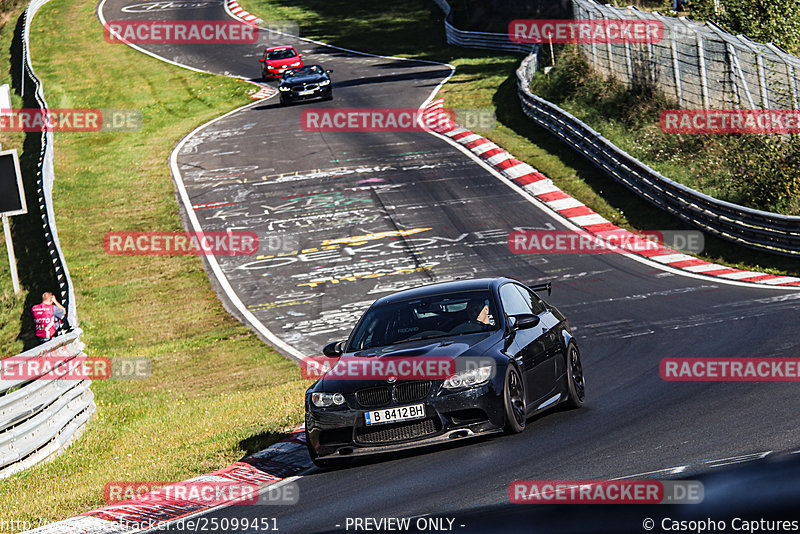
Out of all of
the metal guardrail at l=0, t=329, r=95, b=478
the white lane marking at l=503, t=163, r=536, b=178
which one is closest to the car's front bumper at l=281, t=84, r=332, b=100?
the white lane marking at l=503, t=163, r=536, b=178

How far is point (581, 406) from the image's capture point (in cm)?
1063

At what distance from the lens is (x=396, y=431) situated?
8.90 meters

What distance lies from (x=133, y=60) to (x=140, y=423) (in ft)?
151

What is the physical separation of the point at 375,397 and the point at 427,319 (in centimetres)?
141

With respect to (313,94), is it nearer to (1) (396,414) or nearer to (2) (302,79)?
(2) (302,79)

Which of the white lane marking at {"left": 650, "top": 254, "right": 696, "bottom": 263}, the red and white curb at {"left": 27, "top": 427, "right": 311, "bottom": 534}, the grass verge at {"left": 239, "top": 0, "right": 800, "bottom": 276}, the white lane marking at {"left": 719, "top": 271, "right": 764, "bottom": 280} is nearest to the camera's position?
the red and white curb at {"left": 27, "top": 427, "right": 311, "bottom": 534}

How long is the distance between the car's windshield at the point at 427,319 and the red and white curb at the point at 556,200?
387 inches

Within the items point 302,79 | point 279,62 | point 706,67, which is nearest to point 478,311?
point 706,67

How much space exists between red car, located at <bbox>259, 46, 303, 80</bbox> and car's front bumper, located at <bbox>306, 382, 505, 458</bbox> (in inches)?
1632

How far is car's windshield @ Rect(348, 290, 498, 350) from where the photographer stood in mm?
9914

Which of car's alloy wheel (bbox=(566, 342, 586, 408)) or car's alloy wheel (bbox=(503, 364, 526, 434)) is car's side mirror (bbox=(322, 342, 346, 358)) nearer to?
car's alloy wheel (bbox=(503, 364, 526, 434))

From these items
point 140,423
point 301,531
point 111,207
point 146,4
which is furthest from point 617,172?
point 146,4

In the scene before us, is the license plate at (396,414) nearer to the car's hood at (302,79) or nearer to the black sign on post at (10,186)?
the black sign on post at (10,186)

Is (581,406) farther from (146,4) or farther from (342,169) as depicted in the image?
(146,4)
